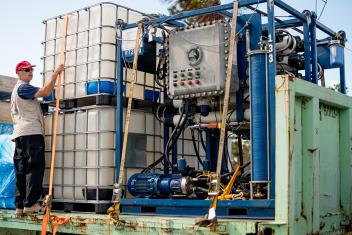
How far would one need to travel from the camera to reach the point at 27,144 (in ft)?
19.0

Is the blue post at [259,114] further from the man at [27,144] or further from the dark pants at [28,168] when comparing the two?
the dark pants at [28,168]

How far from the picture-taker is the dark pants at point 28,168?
18.7ft

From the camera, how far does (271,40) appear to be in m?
4.61

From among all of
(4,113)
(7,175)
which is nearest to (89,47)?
(7,175)

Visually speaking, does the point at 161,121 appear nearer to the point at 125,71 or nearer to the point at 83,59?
the point at 125,71

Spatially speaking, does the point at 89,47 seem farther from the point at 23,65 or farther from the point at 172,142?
the point at 172,142

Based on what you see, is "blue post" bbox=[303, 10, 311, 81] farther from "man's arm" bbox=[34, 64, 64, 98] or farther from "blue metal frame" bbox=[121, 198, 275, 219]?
"man's arm" bbox=[34, 64, 64, 98]

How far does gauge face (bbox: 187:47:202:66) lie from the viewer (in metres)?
5.20

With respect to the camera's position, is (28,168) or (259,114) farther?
(28,168)

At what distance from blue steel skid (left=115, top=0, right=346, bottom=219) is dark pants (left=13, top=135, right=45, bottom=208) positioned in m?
0.94

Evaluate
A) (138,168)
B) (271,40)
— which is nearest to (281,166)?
(271,40)

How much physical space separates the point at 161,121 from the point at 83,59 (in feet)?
3.93

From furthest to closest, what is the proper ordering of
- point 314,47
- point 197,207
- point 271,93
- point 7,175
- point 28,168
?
point 7,175, point 28,168, point 314,47, point 197,207, point 271,93

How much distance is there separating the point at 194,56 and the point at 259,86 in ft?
3.12
